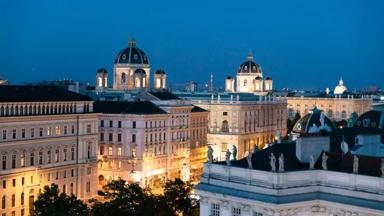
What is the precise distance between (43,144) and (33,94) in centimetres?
621

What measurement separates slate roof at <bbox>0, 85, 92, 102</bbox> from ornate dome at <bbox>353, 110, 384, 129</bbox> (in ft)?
130

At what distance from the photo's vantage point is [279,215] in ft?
190

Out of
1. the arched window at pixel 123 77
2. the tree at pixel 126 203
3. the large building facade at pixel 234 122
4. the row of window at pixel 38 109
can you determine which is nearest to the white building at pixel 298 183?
the tree at pixel 126 203

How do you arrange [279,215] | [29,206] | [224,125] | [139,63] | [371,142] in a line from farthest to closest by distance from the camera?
1. [139,63]
2. [224,125]
3. [29,206]
4. [371,142]
5. [279,215]

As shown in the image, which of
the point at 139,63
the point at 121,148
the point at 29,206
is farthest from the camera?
the point at 139,63

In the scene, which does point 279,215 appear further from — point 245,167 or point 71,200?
point 71,200

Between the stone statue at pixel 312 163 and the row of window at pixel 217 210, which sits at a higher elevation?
the stone statue at pixel 312 163

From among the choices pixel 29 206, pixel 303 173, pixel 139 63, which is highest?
pixel 139 63

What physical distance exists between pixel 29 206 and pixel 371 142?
47.3 m

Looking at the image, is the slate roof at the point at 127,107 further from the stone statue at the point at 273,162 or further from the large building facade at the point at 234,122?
the stone statue at the point at 273,162

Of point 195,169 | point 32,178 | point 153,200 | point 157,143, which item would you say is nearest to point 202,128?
point 195,169

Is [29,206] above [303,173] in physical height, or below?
below

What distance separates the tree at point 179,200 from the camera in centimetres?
8507

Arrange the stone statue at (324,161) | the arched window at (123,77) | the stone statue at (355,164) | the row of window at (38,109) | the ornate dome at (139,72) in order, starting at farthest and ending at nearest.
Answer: the arched window at (123,77)
the ornate dome at (139,72)
the row of window at (38,109)
the stone statue at (324,161)
the stone statue at (355,164)
